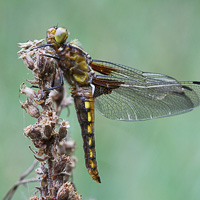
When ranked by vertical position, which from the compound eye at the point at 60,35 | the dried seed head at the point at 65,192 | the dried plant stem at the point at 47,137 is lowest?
the dried seed head at the point at 65,192

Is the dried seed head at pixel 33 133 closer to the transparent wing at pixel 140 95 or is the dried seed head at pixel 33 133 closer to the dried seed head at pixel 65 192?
the dried seed head at pixel 65 192

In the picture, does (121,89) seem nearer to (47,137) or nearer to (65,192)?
(47,137)

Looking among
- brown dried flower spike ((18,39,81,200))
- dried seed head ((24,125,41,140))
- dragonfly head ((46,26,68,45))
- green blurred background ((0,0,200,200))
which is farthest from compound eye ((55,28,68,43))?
dried seed head ((24,125,41,140))

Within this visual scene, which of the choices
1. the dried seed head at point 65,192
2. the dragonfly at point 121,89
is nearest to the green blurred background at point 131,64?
the dragonfly at point 121,89

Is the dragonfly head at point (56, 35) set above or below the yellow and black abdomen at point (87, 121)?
above

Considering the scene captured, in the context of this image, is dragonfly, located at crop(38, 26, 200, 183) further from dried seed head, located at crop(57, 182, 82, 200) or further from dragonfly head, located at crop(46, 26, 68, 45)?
dried seed head, located at crop(57, 182, 82, 200)
